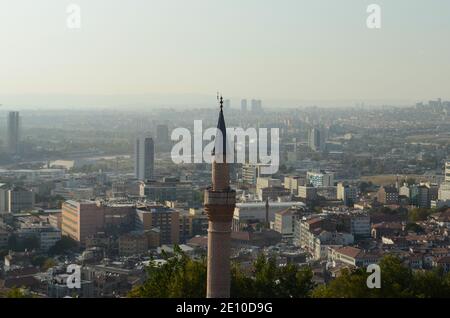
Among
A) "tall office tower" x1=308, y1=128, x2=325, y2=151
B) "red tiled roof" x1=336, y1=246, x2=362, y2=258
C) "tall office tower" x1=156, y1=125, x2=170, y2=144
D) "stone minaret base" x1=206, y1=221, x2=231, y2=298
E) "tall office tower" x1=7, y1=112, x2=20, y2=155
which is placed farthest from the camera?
"tall office tower" x1=308, y1=128, x2=325, y2=151

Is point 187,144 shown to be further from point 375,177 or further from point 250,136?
point 375,177

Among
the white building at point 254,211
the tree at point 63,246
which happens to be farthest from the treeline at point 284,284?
the white building at point 254,211

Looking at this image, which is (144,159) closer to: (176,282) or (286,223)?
(286,223)

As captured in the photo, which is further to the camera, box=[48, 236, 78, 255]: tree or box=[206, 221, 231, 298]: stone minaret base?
box=[48, 236, 78, 255]: tree

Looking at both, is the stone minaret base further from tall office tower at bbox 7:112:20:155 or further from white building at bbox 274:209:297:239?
tall office tower at bbox 7:112:20:155

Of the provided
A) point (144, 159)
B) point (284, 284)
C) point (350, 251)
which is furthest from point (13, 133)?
point (284, 284)

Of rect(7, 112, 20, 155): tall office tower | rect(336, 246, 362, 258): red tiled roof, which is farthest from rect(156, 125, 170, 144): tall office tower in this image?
rect(336, 246, 362, 258): red tiled roof

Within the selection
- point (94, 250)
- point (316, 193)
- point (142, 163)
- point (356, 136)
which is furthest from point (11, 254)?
point (356, 136)
